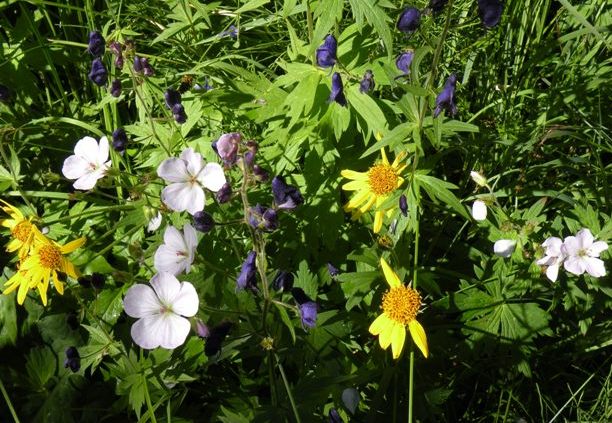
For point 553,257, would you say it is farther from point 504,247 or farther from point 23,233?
point 23,233

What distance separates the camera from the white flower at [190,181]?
64.7 inches

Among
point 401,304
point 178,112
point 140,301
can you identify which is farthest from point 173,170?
point 401,304

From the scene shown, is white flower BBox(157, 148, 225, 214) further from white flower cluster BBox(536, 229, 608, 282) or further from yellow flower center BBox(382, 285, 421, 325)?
white flower cluster BBox(536, 229, 608, 282)

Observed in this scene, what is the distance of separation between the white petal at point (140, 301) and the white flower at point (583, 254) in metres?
1.24

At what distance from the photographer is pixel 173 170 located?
64.6 inches

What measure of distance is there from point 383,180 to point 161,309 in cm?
87

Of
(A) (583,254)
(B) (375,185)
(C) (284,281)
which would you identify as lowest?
(A) (583,254)

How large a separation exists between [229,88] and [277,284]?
40.7 inches

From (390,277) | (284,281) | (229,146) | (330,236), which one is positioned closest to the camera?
(229,146)

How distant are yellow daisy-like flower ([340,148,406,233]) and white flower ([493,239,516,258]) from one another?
1.23 ft

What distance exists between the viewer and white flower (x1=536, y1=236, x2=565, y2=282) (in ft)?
6.58

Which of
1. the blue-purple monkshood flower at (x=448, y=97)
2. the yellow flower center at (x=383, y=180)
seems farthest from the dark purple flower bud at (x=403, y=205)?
the blue-purple monkshood flower at (x=448, y=97)

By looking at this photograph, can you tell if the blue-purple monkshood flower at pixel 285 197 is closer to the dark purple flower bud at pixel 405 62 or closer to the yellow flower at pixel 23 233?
the dark purple flower bud at pixel 405 62

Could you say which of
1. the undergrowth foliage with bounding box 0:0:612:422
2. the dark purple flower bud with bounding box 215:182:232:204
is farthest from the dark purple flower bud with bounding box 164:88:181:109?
the dark purple flower bud with bounding box 215:182:232:204
